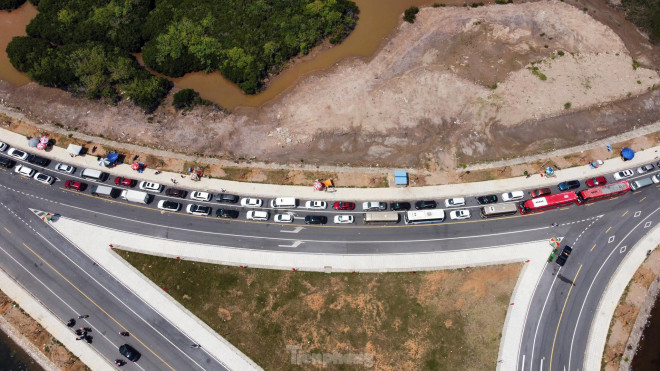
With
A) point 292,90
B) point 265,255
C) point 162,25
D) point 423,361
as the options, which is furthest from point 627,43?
point 162,25

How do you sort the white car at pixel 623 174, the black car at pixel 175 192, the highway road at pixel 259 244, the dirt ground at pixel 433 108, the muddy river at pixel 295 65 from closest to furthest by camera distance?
the highway road at pixel 259 244, the black car at pixel 175 192, the white car at pixel 623 174, the dirt ground at pixel 433 108, the muddy river at pixel 295 65

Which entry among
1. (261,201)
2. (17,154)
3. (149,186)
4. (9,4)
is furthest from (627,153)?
(9,4)

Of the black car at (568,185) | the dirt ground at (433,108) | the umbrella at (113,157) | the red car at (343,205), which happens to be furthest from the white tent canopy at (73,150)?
the black car at (568,185)

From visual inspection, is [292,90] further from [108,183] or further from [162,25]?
[108,183]

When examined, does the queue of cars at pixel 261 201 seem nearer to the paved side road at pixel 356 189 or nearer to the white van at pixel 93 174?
the white van at pixel 93 174

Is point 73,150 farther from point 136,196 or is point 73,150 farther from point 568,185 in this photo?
point 568,185

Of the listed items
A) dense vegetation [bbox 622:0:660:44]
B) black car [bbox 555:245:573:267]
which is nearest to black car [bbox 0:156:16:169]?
black car [bbox 555:245:573:267]

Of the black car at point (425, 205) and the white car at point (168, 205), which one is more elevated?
the black car at point (425, 205)
